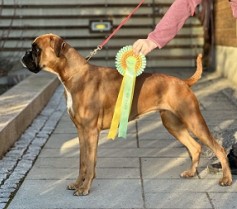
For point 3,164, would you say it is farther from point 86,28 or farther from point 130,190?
point 86,28

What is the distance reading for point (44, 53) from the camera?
4.93m

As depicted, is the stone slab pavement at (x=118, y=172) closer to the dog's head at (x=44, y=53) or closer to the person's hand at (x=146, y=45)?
the dog's head at (x=44, y=53)

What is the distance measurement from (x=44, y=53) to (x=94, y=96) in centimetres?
63

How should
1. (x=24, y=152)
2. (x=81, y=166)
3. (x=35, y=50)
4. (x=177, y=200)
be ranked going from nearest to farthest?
(x=177, y=200), (x=35, y=50), (x=81, y=166), (x=24, y=152)

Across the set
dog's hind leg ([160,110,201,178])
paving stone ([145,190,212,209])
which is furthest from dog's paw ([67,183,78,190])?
dog's hind leg ([160,110,201,178])

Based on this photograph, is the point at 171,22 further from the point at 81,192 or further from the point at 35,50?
the point at 81,192

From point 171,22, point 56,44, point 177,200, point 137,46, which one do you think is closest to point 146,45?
point 137,46

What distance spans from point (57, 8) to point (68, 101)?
458 inches

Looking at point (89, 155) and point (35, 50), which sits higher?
point (35, 50)

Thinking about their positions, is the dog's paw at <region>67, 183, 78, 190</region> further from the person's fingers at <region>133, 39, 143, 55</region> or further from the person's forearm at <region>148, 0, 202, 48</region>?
the person's forearm at <region>148, 0, 202, 48</region>

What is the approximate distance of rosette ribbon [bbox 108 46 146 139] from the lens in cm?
507

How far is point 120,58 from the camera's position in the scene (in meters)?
5.11

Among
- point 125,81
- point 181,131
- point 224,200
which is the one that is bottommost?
point 224,200

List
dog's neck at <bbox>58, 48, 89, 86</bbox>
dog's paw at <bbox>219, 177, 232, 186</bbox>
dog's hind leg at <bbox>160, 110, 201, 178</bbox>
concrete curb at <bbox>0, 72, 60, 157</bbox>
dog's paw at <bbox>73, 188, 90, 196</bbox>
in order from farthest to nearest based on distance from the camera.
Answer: concrete curb at <bbox>0, 72, 60, 157</bbox>
dog's hind leg at <bbox>160, 110, 201, 178</bbox>
dog's paw at <bbox>219, 177, 232, 186</bbox>
dog's neck at <bbox>58, 48, 89, 86</bbox>
dog's paw at <bbox>73, 188, 90, 196</bbox>
